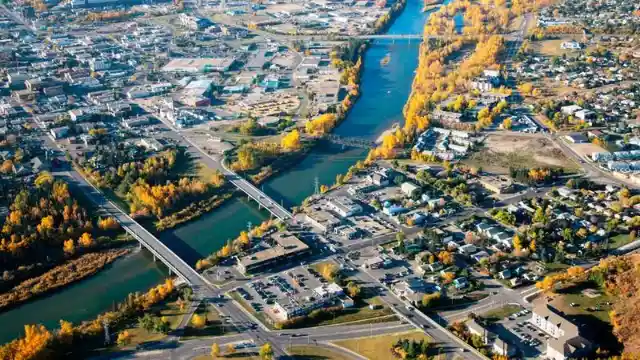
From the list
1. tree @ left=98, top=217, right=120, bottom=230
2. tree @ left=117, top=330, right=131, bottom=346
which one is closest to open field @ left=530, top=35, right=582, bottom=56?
tree @ left=98, top=217, right=120, bottom=230

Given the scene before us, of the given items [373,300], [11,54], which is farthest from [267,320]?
[11,54]

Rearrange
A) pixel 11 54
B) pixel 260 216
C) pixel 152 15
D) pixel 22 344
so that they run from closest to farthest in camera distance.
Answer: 1. pixel 22 344
2. pixel 260 216
3. pixel 11 54
4. pixel 152 15

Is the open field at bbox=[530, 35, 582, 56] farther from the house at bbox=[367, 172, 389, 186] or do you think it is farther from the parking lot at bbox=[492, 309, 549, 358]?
the parking lot at bbox=[492, 309, 549, 358]

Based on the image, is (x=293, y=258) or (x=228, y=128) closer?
(x=293, y=258)

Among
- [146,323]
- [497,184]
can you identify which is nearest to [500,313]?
[497,184]

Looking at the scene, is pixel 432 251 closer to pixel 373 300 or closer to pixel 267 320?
pixel 373 300

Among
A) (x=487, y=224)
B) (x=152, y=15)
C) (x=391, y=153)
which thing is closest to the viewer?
(x=487, y=224)

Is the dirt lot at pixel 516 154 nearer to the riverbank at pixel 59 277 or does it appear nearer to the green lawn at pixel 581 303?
the green lawn at pixel 581 303
